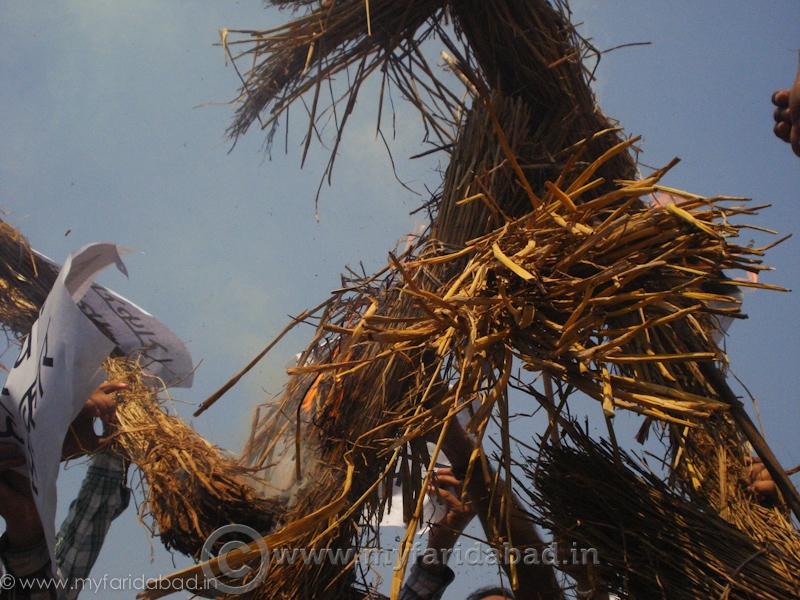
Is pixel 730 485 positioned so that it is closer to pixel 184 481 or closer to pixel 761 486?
pixel 761 486

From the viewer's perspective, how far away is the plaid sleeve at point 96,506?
227 cm

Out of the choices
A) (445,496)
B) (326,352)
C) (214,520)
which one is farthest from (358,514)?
(445,496)

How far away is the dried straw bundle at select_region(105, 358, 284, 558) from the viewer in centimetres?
173

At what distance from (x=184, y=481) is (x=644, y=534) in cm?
113

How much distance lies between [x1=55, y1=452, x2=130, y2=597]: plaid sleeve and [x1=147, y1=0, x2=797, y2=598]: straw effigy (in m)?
0.81

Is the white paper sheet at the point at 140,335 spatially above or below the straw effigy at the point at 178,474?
above

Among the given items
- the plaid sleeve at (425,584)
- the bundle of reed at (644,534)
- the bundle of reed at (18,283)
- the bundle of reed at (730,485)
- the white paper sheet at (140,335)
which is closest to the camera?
the bundle of reed at (644,534)

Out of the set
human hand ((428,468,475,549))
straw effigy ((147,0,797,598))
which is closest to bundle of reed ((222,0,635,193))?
straw effigy ((147,0,797,598))

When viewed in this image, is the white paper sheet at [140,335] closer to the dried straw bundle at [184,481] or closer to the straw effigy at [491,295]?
the dried straw bundle at [184,481]

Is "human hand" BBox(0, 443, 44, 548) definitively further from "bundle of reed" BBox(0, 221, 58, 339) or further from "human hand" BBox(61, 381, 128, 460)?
"bundle of reed" BBox(0, 221, 58, 339)

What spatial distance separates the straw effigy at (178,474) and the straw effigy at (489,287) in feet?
0.36

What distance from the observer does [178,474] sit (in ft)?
6.20

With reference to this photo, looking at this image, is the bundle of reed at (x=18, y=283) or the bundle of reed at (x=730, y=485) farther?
the bundle of reed at (x=18, y=283)

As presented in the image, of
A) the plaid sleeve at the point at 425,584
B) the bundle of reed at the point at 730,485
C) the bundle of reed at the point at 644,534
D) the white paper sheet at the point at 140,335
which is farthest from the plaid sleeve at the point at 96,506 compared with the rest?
the bundle of reed at the point at 730,485
